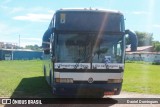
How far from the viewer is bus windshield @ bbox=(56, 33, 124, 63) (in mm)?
12312

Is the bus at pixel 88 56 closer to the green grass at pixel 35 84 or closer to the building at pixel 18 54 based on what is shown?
the green grass at pixel 35 84

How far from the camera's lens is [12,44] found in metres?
128

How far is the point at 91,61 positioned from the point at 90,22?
1.42 m

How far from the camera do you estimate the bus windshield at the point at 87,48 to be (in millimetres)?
12312

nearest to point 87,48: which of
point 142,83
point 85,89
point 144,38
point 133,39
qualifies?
point 85,89

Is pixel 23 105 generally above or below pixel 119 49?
below

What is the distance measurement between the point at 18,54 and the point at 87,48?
84.3 m

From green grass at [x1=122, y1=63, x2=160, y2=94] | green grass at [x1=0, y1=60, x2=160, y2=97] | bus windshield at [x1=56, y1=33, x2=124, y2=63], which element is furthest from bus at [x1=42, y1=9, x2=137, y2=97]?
green grass at [x1=122, y1=63, x2=160, y2=94]

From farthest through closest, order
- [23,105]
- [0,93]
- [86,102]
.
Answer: [0,93], [86,102], [23,105]

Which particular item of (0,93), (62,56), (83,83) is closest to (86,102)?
(83,83)

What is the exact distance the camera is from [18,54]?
3740 inches

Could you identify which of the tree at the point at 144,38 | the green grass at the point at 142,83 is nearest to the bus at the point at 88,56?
the green grass at the point at 142,83

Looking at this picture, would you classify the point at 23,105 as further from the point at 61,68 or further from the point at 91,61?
the point at 91,61

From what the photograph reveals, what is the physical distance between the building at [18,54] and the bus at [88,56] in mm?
77920
